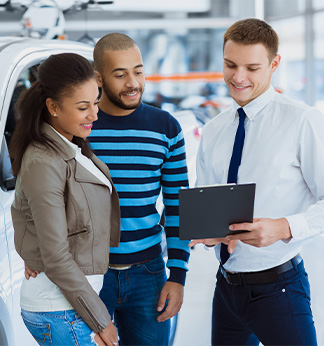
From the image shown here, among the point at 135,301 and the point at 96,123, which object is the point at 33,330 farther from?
the point at 96,123

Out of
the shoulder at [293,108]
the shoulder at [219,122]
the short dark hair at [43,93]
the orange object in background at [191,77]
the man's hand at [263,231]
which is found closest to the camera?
the short dark hair at [43,93]

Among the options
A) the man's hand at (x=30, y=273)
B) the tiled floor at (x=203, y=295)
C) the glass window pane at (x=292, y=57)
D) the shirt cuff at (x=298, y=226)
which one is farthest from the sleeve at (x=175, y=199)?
the glass window pane at (x=292, y=57)

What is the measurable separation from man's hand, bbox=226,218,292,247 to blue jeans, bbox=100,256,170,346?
0.39 meters

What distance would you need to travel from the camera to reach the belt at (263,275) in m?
1.66

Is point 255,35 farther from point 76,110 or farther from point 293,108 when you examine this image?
point 76,110

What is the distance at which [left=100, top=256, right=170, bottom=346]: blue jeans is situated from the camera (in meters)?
1.77

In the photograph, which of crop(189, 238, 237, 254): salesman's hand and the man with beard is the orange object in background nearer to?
the man with beard

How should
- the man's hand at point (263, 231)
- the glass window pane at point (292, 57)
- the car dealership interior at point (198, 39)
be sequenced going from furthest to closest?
the glass window pane at point (292, 57) < the car dealership interior at point (198, 39) < the man's hand at point (263, 231)

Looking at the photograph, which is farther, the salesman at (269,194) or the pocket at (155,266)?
the pocket at (155,266)

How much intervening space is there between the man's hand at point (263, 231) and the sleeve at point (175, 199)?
1.11 feet

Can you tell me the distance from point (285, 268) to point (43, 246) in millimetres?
796

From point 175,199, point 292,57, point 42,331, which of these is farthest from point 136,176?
point 292,57

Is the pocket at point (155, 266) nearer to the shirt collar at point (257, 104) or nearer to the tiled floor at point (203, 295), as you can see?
the shirt collar at point (257, 104)

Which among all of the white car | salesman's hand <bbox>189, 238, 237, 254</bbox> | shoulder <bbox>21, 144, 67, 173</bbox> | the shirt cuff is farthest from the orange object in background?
shoulder <bbox>21, 144, 67, 173</bbox>
